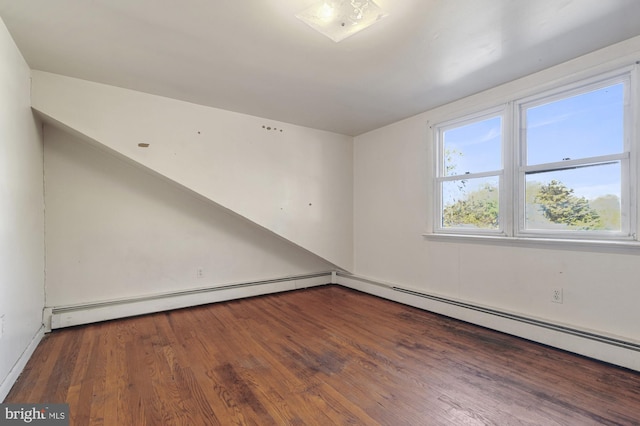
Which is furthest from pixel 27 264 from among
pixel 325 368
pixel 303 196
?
pixel 303 196

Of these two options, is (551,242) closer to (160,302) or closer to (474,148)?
(474,148)

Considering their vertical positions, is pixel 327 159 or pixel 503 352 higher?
pixel 327 159

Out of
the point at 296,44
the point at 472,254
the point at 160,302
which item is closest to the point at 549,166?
the point at 472,254

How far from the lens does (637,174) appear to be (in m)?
2.00

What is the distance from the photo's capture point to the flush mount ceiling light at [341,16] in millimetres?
1619

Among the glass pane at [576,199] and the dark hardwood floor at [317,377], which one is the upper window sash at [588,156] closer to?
the glass pane at [576,199]

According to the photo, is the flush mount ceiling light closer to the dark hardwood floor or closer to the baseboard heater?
the dark hardwood floor

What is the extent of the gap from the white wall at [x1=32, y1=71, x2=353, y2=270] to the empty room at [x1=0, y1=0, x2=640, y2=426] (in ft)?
0.08

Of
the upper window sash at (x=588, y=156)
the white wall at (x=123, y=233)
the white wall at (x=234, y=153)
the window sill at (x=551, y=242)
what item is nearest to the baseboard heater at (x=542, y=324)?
the window sill at (x=551, y=242)

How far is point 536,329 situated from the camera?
2.44 m

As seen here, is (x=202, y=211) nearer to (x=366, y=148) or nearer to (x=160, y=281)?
(x=160, y=281)

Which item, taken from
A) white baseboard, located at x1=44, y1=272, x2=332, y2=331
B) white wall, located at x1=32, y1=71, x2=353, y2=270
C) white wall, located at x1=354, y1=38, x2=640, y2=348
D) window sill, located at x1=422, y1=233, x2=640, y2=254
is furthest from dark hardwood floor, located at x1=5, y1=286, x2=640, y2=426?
white wall, located at x1=32, y1=71, x2=353, y2=270

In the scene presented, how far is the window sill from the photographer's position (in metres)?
2.04

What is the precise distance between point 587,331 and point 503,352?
0.62 m
